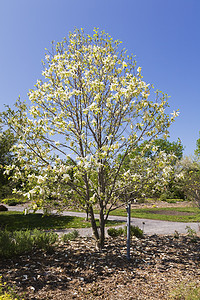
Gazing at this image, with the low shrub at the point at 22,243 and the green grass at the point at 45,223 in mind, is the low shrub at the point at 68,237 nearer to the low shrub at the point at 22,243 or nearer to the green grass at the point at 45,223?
the low shrub at the point at 22,243

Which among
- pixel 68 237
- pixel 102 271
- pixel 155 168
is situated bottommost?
pixel 102 271

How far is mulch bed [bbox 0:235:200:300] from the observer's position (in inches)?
160

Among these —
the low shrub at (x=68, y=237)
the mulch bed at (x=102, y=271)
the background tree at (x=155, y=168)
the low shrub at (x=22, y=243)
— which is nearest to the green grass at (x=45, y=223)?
the low shrub at (x=68, y=237)

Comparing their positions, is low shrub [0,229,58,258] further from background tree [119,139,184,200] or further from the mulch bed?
background tree [119,139,184,200]

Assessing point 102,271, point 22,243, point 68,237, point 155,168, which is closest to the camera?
point 102,271

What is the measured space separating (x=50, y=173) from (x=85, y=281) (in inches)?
90.1

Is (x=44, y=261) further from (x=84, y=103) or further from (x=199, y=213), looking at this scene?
(x=199, y=213)

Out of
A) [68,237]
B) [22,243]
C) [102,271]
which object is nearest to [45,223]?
[68,237]

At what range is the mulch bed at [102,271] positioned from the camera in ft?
13.3

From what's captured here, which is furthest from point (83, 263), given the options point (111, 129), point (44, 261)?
point (111, 129)

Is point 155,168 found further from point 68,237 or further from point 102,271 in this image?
point 68,237

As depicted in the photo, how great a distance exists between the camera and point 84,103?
20.9ft

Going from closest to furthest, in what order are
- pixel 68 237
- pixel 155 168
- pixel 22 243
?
pixel 155 168 → pixel 22 243 → pixel 68 237

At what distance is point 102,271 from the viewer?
4.87 meters
